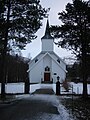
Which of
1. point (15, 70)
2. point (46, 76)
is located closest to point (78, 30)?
point (46, 76)

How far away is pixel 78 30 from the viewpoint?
22.9 meters

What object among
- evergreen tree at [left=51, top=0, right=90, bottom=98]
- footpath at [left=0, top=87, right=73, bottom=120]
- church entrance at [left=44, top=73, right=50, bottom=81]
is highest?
evergreen tree at [left=51, top=0, right=90, bottom=98]

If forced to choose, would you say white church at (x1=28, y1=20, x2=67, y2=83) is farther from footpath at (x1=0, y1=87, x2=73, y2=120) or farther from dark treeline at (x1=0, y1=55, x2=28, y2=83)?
footpath at (x1=0, y1=87, x2=73, y2=120)

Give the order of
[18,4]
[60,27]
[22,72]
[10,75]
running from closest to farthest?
1. [18,4]
2. [60,27]
3. [10,75]
4. [22,72]

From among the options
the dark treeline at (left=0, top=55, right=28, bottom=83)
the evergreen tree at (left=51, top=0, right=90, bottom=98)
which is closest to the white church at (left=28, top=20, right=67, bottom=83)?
the dark treeline at (left=0, top=55, right=28, bottom=83)

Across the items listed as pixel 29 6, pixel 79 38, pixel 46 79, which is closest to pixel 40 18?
pixel 29 6

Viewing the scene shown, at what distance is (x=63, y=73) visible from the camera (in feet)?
228

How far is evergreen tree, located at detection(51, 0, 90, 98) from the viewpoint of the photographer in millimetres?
22500

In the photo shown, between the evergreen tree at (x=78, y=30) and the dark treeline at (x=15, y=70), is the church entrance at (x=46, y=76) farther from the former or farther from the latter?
the evergreen tree at (x=78, y=30)

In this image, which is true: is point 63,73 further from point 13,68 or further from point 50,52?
point 13,68

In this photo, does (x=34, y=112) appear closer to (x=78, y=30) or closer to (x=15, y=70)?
(x=78, y=30)

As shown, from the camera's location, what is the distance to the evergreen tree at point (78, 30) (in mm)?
22500

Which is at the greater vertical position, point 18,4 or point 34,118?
point 18,4

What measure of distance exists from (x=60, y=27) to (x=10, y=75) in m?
57.5
